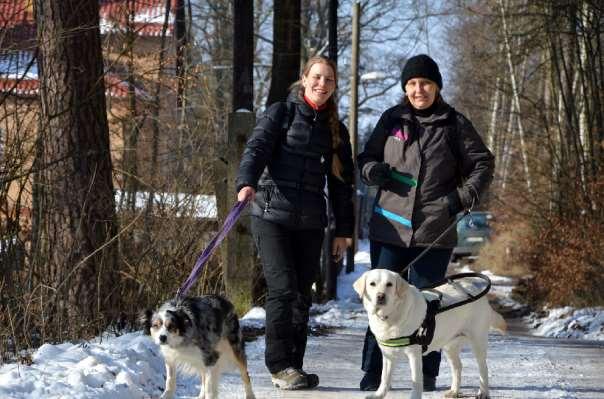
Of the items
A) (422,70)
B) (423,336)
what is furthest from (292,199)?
(423,336)

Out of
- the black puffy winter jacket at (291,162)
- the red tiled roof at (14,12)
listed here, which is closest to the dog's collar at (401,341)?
the black puffy winter jacket at (291,162)

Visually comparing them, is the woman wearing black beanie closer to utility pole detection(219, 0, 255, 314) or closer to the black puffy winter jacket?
the black puffy winter jacket

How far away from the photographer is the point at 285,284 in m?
6.47

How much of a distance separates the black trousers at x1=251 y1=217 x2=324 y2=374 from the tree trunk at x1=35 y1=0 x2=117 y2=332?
2.46 metres

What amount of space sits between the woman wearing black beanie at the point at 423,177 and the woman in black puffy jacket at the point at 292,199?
14.7 inches

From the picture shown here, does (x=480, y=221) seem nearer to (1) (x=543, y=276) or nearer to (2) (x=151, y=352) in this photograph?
(1) (x=543, y=276)

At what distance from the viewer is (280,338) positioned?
6504mm

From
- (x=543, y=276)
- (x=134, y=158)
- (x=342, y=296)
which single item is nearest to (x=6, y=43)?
(x=134, y=158)

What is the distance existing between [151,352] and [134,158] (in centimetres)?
479

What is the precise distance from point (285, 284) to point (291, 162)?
0.84 metres

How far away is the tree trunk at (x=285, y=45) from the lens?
1396cm

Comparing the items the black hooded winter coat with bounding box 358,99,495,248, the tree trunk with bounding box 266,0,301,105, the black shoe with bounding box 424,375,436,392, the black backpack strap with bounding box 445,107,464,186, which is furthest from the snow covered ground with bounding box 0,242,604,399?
the tree trunk with bounding box 266,0,301,105

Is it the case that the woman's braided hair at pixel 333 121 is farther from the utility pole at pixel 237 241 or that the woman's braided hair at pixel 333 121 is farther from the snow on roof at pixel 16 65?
the utility pole at pixel 237 241

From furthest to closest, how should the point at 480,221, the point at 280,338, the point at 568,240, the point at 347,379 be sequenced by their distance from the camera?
the point at 480,221 → the point at 568,240 → the point at 347,379 → the point at 280,338
